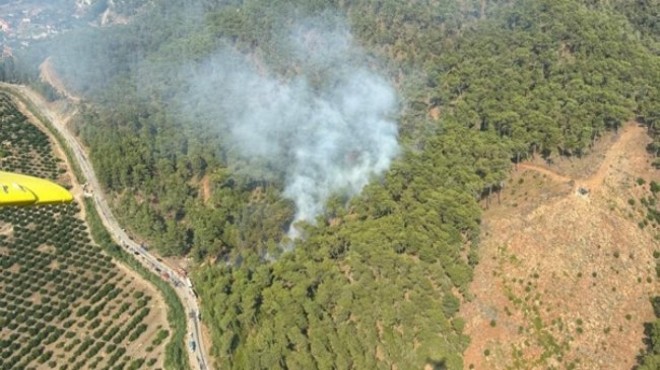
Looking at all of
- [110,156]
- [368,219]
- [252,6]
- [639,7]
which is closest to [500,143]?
[368,219]

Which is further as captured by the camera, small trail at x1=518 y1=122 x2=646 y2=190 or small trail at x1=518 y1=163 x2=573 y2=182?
small trail at x1=518 y1=163 x2=573 y2=182

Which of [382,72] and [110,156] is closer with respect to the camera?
[110,156]

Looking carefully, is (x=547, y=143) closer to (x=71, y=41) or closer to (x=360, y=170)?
(x=360, y=170)

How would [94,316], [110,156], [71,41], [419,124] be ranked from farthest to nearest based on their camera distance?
[71,41]
[110,156]
[419,124]
[94,316]

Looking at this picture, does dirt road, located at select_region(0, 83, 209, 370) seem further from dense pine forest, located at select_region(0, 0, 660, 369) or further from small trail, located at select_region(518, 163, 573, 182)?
small trail, located at select_region(518, 163, 573, 182)

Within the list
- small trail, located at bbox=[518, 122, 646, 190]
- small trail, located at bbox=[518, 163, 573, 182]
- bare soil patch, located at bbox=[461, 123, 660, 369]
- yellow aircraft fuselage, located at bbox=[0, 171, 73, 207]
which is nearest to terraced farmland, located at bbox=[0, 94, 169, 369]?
yellow aircraft fuselage, located at bbox=[0, 171, 73, 207]
